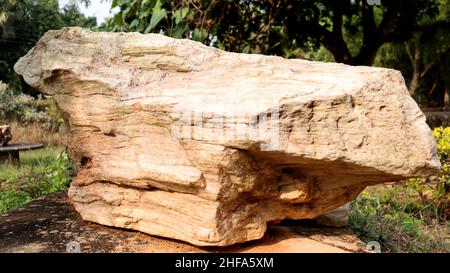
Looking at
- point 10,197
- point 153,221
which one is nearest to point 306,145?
point 153,221

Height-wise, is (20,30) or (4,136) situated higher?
(20,30)

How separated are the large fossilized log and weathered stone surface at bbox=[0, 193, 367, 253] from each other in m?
0.09

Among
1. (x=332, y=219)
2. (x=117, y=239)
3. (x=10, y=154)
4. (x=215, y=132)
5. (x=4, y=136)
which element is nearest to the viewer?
(x=215, y=132)

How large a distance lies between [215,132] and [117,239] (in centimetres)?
99

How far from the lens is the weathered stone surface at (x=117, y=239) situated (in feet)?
8.36

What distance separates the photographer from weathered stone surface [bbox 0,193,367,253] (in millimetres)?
2549

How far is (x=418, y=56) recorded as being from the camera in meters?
17.9

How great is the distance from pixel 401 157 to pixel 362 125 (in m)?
0.22

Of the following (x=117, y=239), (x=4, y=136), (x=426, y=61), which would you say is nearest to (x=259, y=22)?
(x=117, y=239)

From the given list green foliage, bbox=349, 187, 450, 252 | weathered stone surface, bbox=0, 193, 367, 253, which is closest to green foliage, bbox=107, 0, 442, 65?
weathered stone surface, bbox=0, 193, 367, 253

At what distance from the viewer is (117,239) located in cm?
269

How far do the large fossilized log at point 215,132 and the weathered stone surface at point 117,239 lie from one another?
90 millimetres

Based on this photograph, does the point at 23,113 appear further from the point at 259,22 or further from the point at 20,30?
the point at 259,22

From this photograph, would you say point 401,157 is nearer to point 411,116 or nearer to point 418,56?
point 411,116
